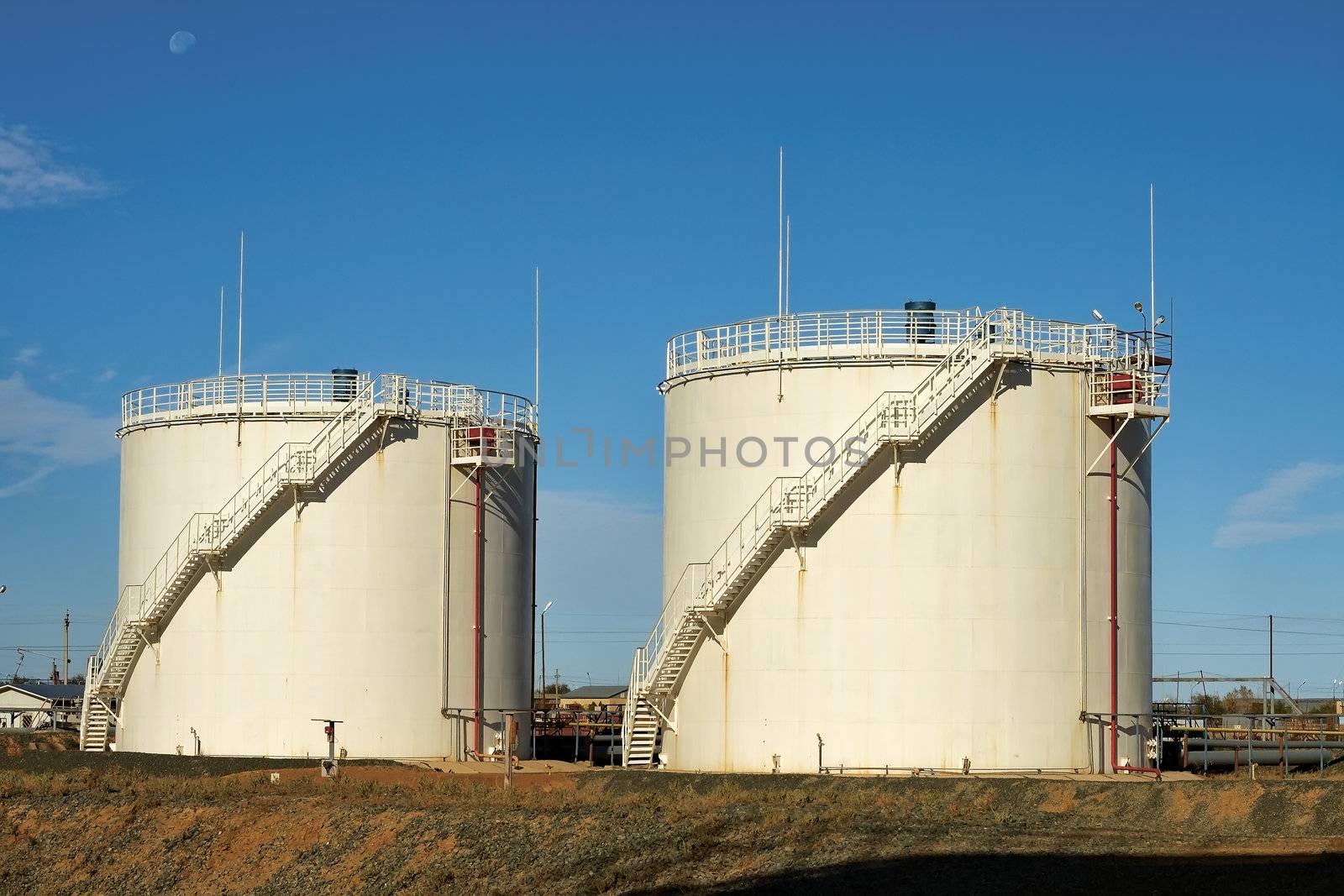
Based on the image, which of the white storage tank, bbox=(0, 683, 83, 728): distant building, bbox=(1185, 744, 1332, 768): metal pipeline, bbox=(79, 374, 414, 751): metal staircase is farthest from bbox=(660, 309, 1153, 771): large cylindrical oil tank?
bbox=(0, 683, 83, 728): distant building

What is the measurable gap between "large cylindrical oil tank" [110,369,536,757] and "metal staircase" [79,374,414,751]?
13 centimetres

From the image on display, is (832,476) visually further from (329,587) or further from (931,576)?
(329,587)

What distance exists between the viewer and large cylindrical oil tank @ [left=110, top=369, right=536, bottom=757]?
150 ft

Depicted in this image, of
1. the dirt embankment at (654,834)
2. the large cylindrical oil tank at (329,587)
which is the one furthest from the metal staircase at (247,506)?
the dirt embankment at (654,834)

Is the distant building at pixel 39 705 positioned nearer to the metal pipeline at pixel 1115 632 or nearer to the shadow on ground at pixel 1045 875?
the metal pipeline at pixel 1115 632

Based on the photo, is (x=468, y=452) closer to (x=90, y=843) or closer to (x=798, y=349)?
(x=798, y=349)

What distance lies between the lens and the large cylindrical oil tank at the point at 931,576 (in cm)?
3844

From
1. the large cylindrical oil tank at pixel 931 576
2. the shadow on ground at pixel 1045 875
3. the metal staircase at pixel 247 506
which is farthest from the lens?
the metal staircase at pixel 247 506

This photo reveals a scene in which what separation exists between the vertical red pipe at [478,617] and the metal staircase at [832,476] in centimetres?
804

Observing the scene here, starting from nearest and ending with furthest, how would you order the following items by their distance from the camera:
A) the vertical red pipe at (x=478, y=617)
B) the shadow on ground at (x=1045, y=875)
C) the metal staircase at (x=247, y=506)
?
1. the shadow on ground at (x=1045, y=875)
2. the metal staircase at (x=247, y=506)
3. the vertical red pipe at (x=478, y=617)

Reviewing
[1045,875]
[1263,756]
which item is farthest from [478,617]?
[1045,875]

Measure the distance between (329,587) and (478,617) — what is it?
13.0ft

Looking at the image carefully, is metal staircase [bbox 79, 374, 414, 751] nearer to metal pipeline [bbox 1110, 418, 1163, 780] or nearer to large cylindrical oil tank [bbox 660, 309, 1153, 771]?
large cylindrical oil tank [bbox 660, 309, 1153, 771]

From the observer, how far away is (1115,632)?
3972cm
